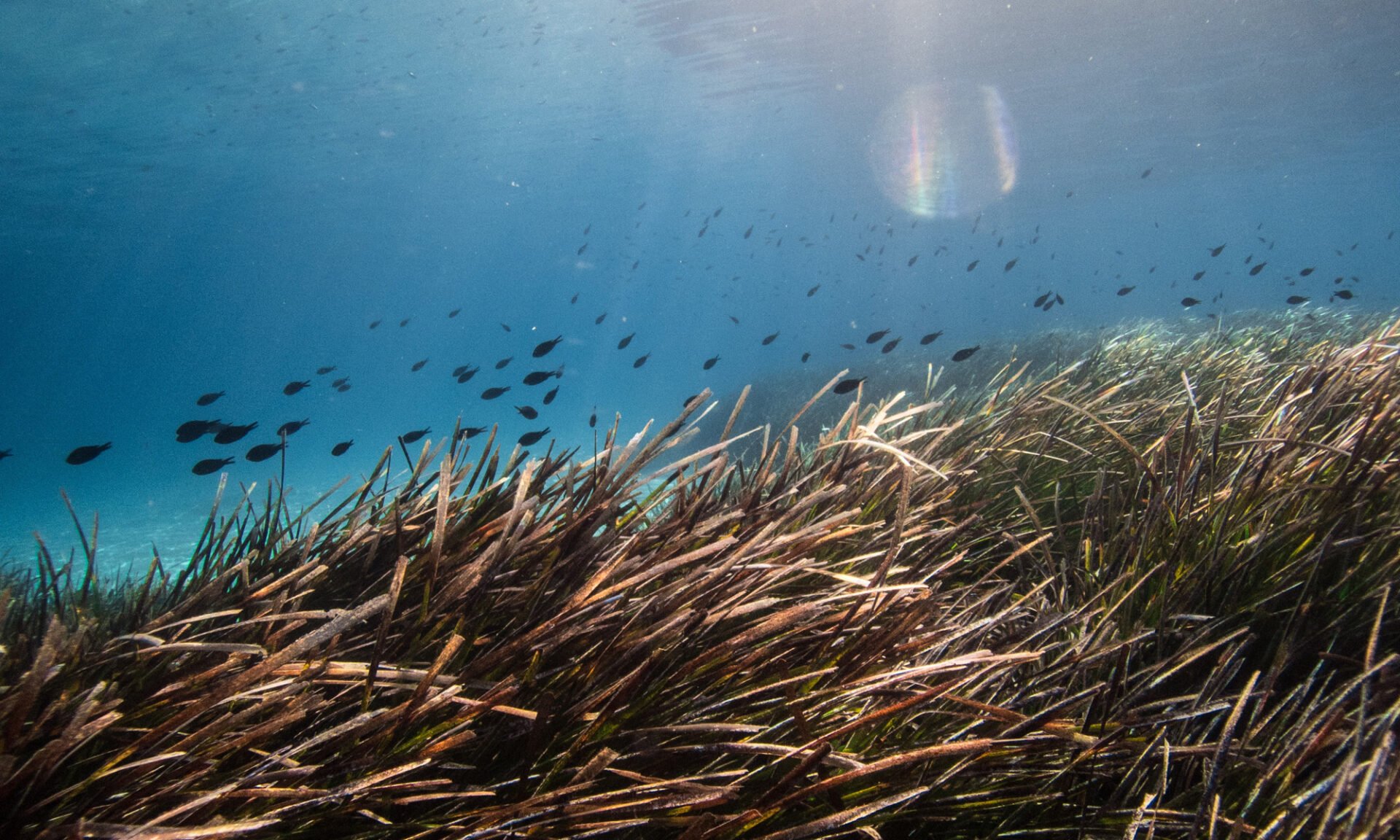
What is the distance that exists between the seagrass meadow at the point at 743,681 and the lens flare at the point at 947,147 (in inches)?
1626

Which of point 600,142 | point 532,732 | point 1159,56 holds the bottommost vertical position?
point 532,732

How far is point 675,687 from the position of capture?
52.0 inches

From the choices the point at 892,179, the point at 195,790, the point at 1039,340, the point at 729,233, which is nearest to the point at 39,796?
the point at 195,790

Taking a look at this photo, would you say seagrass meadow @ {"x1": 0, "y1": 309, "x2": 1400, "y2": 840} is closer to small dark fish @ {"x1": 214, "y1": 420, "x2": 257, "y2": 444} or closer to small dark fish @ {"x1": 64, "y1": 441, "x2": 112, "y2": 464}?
small dark fish @ {"x1": 214, "y1": 420, "x2": 257, "y2": 444}

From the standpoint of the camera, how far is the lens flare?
3931 cm

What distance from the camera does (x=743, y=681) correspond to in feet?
4.58

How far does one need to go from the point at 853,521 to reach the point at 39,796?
2140 mm

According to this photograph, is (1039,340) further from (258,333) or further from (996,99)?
(258,333)

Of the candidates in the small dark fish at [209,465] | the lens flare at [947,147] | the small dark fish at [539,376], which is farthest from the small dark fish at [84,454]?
the lens flare at [947,147]

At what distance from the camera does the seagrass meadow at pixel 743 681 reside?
1.04m

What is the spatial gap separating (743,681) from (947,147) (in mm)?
60425

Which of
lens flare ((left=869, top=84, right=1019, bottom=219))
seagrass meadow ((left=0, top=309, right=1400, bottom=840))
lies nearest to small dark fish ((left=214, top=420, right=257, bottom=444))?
seagrass meadow ((left=0, top=309, right=1400, bottom=840))

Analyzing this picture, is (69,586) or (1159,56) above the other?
(1159,56)

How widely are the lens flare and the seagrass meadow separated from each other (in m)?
41.3
